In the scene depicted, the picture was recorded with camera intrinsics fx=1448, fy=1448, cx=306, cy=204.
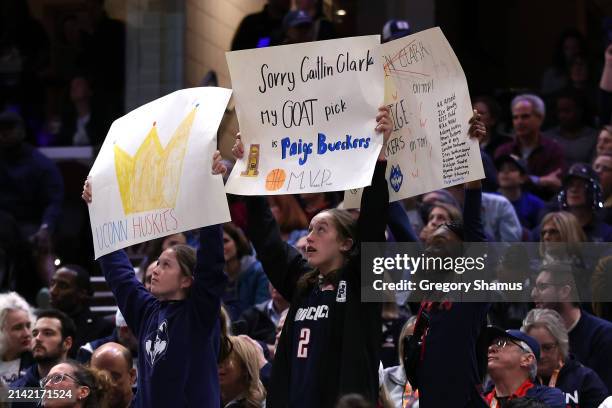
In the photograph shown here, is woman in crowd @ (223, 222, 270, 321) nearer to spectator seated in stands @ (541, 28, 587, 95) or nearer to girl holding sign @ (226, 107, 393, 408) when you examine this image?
girl holding sign @ (226, 107, 393, 408)

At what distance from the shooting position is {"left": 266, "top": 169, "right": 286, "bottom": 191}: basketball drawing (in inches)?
264

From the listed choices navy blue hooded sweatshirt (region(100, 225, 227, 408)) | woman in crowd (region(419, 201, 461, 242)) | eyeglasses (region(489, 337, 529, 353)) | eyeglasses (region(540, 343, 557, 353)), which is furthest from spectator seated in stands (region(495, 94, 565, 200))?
navy blue hooded sweatshirt (region(100, 225, 227, 408))

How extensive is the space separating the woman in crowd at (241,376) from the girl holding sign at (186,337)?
23.4 inches

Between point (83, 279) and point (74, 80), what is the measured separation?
417 centimetres

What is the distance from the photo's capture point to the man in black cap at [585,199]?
958 centimetres

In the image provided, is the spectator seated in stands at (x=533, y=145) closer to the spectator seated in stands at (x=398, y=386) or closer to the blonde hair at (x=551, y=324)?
the blonde hair at (x=551, y=324)

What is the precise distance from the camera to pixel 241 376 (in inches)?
293

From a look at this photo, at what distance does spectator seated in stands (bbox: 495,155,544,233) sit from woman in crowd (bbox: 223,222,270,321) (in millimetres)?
1971

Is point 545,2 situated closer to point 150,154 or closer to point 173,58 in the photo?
point 173,58

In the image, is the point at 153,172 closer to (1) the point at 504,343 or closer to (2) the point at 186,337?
(2) the point at 186,337

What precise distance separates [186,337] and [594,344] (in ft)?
8.53

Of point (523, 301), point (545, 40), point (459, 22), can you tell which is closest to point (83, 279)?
point (523, 301)

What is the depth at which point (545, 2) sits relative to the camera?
1667 centimetres

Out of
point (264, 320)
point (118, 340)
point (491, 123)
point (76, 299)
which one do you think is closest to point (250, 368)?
point (264, 320)
